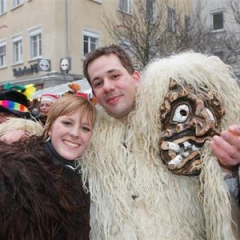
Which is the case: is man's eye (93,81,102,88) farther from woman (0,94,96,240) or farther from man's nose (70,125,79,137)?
man's nose (70,125,79,137)

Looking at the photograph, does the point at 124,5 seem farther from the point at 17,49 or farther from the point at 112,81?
the point at 112,81

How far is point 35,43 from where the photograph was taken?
1592cm

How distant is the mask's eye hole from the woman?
0.41m

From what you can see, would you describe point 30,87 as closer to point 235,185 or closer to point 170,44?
point 235,185

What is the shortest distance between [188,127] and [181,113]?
80 millimetres

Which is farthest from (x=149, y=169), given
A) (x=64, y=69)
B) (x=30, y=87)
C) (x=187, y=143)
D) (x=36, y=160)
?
(x=64, y=69)

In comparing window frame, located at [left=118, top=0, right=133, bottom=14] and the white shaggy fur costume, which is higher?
window frame, located at [left=118, top=0, right=133, bottom=14]

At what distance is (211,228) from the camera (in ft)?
5.73

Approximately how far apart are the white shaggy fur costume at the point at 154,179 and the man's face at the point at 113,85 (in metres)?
0.05

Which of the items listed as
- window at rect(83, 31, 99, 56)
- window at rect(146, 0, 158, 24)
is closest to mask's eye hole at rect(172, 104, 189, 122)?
window at rect(146, 0, 158, 24)

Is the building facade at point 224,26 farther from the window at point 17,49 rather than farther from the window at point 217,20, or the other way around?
the window at point 17,49

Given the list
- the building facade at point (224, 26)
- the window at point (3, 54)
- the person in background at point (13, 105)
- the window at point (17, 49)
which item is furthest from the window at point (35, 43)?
the person in background at point (13, 105)

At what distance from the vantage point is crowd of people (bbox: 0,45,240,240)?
5.45ft

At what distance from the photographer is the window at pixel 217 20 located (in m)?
17.4
